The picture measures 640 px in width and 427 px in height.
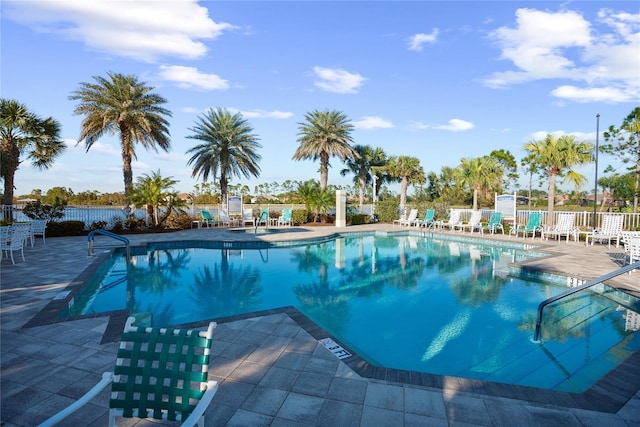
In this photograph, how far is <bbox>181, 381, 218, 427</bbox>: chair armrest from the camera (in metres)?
1.55

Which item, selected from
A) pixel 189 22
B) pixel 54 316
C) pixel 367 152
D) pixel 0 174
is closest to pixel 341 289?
pixel 54 316

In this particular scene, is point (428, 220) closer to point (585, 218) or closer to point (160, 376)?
point (585, 218)

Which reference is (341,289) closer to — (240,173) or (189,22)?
(189,22)

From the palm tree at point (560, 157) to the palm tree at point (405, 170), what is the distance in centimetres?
1218

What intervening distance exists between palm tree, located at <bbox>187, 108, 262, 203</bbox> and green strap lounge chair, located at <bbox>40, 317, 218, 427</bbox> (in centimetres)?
1873

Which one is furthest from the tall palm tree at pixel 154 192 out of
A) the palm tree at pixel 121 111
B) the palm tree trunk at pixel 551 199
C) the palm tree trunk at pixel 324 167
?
the palm tree trunk at pixel 551 199

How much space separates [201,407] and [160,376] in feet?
1.18

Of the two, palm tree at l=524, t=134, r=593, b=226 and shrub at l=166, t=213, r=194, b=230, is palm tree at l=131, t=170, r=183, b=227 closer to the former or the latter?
shrub at l=166, t=213, r=194, b=230

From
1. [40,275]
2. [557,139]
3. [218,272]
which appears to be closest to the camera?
[40,275]

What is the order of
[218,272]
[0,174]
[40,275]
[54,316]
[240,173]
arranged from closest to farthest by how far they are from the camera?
[54,316], [40,275], [218,272], [0,174], [240,173]

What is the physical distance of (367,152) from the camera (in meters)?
28.9

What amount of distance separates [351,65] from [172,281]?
15.0 meters

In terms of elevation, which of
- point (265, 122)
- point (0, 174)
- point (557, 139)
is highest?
point (265, 122)

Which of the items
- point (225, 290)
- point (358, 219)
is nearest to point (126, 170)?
point (225, 290)
